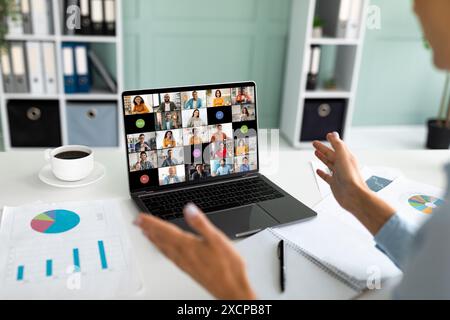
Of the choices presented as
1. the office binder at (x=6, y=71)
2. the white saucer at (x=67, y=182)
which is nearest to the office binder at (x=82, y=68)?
the office binder at (x=6, y=71)

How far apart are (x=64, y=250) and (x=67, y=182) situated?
0.33 metres

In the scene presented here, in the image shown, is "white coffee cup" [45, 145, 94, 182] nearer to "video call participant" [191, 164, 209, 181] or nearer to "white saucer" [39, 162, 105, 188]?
"white saucer" [39, 162, 105, 188]

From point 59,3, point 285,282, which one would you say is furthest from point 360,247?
point 59,3

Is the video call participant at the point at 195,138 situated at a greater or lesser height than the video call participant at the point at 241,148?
greater

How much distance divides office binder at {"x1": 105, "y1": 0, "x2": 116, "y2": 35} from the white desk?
1611 mm

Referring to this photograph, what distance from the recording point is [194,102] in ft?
3.83

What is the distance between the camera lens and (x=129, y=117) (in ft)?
3.64

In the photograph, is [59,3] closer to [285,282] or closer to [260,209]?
[260,209]

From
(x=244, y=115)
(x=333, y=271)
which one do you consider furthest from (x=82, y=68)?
(x=333, y=271)

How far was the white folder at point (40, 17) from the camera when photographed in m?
2.70

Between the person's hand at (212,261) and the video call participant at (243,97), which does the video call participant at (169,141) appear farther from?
the person's hand at (212,261)

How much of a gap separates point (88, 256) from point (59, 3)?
2.26m

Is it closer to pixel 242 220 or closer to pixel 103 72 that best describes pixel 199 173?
pixel 242 220

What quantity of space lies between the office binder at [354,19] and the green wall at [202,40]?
0.46 metres
